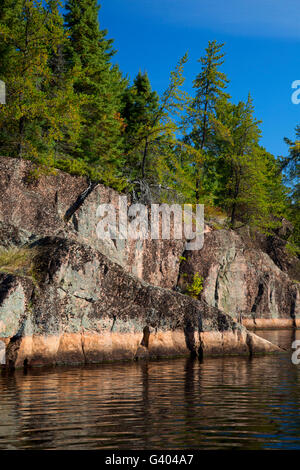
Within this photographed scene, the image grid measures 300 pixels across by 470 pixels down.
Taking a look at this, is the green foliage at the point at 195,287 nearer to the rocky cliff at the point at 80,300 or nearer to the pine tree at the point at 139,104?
the rocky cliff at the point at 80,300

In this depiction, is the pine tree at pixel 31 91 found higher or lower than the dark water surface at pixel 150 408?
higher

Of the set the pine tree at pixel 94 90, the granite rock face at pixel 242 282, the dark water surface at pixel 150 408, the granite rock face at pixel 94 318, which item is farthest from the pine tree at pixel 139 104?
the dark water surface at pixel 150 408

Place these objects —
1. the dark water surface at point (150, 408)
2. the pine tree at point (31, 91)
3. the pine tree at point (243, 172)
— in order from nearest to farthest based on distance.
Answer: the dark water surface at point (150, 408), the pine tree at point (31, 91), the pine tree at point (243, 172)

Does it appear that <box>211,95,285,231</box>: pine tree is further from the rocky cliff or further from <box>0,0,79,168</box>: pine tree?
<box>0,0,79,168</box>: pine tree

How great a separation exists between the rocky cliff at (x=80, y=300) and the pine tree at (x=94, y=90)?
12.0 feet

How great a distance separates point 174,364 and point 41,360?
4479 mm

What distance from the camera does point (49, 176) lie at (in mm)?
25938

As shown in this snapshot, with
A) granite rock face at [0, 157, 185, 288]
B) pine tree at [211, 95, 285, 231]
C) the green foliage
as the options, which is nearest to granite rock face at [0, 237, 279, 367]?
granite rock face at [0, 157, 185, 288]

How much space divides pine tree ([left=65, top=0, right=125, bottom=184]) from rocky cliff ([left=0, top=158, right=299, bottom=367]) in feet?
12.0

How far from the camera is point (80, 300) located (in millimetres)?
17531

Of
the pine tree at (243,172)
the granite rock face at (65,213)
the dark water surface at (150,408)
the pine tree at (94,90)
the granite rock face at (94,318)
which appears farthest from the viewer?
the pine tree at (243,172)

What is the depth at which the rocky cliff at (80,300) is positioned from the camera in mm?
15984
